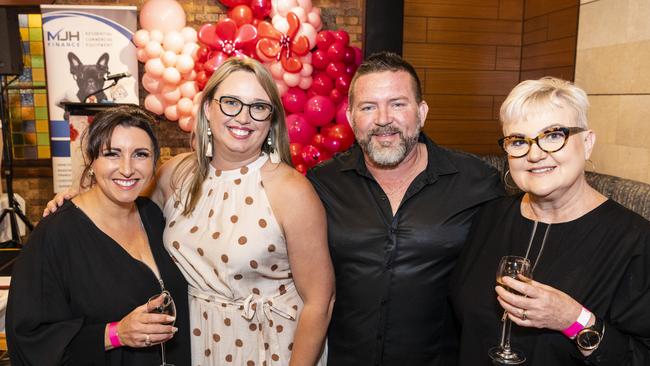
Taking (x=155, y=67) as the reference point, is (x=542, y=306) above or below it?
below

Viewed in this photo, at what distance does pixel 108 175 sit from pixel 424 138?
1319 mm

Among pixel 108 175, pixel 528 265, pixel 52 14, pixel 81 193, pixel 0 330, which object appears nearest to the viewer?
pixel 528 265

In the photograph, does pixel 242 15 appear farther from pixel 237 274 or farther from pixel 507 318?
pixel 507 318

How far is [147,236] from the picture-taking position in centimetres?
199

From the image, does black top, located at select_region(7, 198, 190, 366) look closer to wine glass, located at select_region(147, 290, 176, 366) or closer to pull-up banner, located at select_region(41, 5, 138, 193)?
wine glass, located at select_region(147, 290, 176, 366)

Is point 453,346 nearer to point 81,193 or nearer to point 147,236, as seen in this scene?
point 147,236

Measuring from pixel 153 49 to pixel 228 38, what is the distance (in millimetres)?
841

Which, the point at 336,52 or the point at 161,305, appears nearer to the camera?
the point at 161,305

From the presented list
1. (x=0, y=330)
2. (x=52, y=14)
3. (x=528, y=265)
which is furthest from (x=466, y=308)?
(x=52, y=14)

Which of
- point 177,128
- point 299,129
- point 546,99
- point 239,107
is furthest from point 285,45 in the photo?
point 546,99

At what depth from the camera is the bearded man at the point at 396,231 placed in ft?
7.04

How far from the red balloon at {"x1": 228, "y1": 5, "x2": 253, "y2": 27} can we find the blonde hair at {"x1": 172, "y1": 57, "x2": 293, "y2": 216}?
3.77 meters

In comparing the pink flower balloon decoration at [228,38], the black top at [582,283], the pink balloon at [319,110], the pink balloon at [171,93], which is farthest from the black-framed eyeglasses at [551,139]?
the pink balloon at [171,93]

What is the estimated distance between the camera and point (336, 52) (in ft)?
17.9
